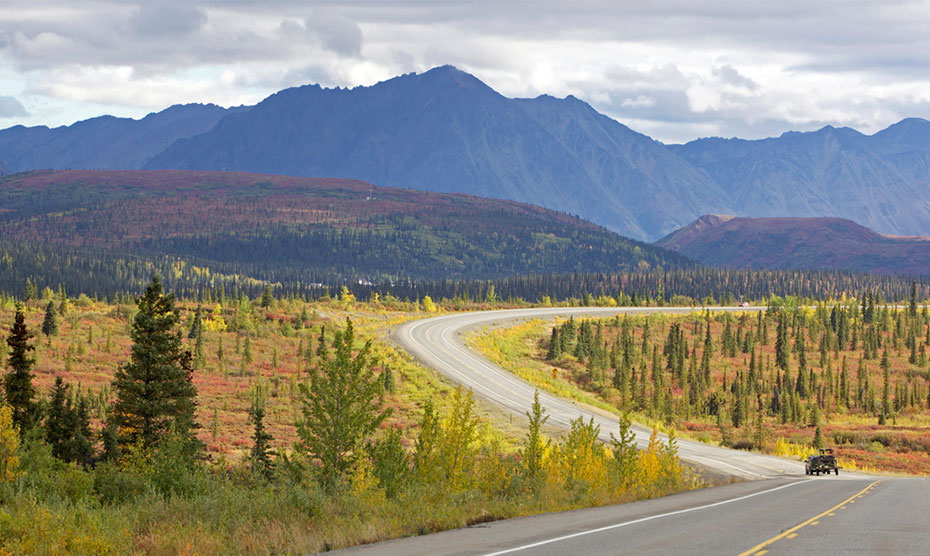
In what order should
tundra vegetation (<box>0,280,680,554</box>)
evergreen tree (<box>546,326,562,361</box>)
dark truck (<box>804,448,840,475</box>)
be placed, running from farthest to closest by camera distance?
1. evergreen tree (<box>546,326,562,361</box>)
2. dark truck (<box>804,448,840,475</box>)
3. tundra vegetation (<box>0,280,680,554</box>)

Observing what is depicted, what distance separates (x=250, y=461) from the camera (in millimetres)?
35938

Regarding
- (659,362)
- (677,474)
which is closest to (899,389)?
(659,362)

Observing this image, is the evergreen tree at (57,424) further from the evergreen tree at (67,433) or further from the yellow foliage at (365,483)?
the yellow foliage at (365,483)

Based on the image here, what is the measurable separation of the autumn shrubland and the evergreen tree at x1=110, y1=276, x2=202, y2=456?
34.6 m

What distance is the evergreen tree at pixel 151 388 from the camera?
111 ft

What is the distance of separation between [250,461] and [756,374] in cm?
7242

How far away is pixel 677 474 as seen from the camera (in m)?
33.4

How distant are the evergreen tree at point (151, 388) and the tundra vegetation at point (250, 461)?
0.06m

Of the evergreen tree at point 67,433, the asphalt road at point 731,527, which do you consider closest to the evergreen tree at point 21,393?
the evergreen tree at point 67,433

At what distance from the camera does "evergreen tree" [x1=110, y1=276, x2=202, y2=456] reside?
111ft

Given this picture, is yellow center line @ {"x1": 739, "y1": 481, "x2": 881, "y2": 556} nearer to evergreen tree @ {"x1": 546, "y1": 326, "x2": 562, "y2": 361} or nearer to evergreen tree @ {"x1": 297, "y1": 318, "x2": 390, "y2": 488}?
evergreen tree @ {"x1": 297, "y1": 318, "x2": 390, "y2": 488}

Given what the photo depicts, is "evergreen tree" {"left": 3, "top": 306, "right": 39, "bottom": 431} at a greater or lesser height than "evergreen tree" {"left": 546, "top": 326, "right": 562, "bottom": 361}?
greater

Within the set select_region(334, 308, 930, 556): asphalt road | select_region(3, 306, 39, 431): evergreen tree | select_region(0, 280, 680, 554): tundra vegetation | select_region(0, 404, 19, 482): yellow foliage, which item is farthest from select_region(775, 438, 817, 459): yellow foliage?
select_region(0, 404, 19, 482): yellow foliage

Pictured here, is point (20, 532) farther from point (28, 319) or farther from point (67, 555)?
point (28, 319)
